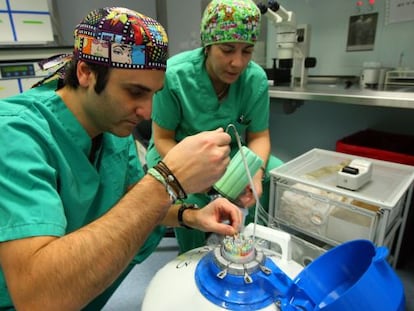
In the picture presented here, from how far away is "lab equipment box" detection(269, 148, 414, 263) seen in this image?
2.84 ft

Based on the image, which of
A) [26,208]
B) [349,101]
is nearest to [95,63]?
[26,208]

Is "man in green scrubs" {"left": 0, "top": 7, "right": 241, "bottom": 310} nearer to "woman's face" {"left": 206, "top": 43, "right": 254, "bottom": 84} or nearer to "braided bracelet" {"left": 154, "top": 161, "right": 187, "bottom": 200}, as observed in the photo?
"braided bracelet" {"left": 154, "top": 161, "right": 187, "bottom": 200}

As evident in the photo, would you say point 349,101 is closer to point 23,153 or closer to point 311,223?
point 311,223

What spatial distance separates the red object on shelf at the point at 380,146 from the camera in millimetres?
1306

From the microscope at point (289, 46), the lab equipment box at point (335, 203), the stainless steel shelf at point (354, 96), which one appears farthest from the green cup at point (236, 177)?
the microscope at point (289, 46)

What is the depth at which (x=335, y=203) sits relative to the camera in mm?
936

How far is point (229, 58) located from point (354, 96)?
60cm

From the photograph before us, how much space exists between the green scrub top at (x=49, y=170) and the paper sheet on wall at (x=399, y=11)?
1.63 m

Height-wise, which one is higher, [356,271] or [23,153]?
[23,153]

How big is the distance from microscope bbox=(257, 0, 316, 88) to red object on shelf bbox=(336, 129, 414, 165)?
41 centimetres

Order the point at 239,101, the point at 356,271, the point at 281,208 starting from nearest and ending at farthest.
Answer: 1. the point at 356,271
2. the point at 281,208
3. the point at 239,101

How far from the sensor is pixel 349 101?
131cm

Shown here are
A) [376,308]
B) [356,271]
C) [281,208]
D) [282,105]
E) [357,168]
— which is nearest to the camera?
[376,308]

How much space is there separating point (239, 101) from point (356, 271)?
0.80 meters
